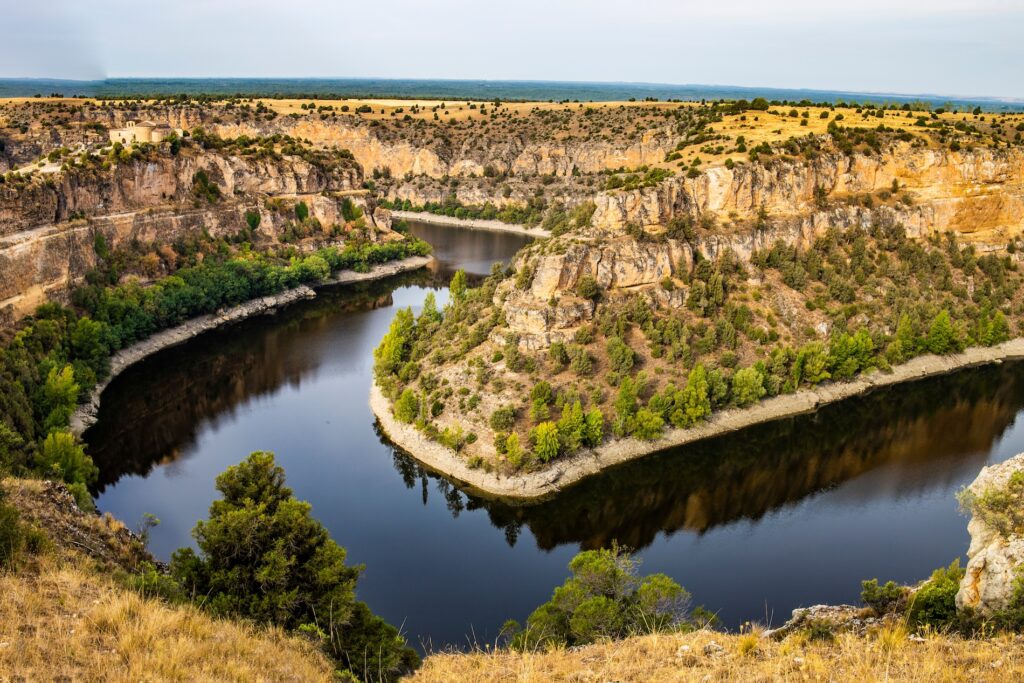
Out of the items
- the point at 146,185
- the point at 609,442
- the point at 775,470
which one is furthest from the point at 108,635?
the point at 146,185

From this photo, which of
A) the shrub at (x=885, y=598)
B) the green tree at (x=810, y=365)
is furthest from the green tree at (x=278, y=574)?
the green tree at (x=810, y=365)

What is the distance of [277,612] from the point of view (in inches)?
569

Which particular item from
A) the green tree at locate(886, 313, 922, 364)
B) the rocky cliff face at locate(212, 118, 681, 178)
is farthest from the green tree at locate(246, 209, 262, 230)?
the green tree at locate(886, 313, 922, 364)

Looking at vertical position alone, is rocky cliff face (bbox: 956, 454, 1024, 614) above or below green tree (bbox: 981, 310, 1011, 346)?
above

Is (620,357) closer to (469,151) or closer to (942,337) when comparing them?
(942,337)

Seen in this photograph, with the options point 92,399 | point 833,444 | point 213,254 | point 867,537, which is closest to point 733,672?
point 867,537

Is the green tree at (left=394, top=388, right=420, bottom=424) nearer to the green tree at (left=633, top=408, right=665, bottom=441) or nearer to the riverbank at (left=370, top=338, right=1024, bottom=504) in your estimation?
the riverbank at (left=370, top=338, right=1024, bottom=504)

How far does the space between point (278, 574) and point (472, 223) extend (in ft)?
288

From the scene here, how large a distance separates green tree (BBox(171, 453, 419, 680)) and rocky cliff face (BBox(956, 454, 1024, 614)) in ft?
33.8

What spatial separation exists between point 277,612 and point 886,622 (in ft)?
37.4

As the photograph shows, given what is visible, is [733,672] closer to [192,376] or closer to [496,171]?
[192,376]

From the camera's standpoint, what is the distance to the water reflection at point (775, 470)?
29.9 m

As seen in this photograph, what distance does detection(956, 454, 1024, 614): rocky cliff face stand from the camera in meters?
10.9

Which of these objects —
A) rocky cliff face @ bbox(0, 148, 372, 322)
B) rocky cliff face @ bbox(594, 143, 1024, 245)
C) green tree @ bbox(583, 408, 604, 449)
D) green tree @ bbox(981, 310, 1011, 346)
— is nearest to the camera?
green tree @ bbox(583, 408, 604, 449)
